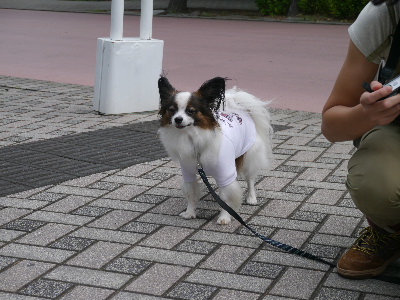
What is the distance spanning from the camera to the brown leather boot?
157 inches

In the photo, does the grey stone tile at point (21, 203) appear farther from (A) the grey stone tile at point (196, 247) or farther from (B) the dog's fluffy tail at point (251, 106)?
(B) the dog's fluffy tail at point (251, 106)

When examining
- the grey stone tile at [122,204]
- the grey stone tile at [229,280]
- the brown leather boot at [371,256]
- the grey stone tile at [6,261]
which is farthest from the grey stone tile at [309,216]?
the grey stone tile at [6,261]

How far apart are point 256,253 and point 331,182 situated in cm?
173

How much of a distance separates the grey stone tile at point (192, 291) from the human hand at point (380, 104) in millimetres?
1200

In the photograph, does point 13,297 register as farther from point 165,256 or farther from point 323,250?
point 323,250

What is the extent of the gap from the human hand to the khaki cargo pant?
0.53 meters

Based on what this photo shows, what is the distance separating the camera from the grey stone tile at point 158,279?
3826 millimetres

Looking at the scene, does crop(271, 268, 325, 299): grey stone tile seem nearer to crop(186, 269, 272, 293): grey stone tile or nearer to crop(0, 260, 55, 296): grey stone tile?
crop(186, 269, 272, 293): grey stone tile

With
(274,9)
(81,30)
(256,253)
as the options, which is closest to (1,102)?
(256,253)

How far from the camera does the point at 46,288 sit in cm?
381

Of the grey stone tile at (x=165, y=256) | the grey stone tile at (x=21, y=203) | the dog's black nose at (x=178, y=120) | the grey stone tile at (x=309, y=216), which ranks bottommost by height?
the grey stone tile at (x=21, y=203)

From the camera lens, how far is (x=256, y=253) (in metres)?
4.38

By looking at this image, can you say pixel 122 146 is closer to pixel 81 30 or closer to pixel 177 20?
pixel 81 30

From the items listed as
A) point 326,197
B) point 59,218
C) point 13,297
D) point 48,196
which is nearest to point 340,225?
point 326,197
